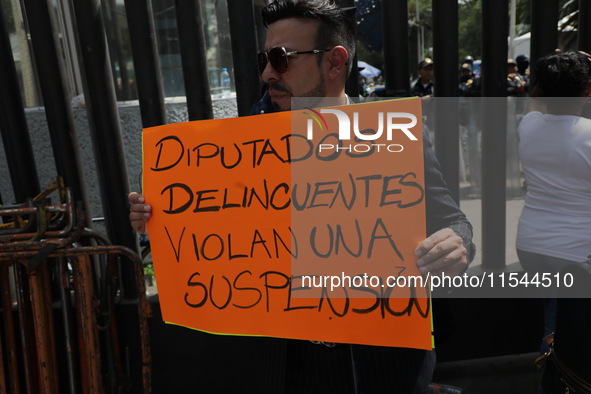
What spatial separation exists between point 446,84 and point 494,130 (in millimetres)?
381

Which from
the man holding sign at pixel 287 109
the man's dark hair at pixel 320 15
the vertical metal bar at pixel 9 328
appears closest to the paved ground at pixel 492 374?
the man holding sign at pixel 287 109

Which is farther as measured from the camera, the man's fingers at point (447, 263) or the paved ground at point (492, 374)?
the paved ground at point (492, 374)

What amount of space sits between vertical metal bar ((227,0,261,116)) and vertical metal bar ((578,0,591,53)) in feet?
5.60

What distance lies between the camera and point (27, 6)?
9.14 feet

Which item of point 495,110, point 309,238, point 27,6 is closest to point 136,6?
point 27,6

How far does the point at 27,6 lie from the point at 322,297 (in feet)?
7.04

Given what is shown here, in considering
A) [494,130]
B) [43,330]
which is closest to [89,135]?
[43,330]

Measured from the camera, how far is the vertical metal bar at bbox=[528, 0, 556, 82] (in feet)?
9.63

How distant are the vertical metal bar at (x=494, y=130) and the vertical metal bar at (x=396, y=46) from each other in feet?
1.37

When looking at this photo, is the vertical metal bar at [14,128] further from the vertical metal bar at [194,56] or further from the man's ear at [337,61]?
the man's ear at [337,61]

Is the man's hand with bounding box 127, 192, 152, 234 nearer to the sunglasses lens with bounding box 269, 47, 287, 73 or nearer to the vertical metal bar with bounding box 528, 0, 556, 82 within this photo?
the sunglasses lens with bounding box 269, 47, 287, 73

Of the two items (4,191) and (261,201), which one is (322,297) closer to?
(261,201)

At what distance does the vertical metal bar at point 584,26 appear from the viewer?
295cm

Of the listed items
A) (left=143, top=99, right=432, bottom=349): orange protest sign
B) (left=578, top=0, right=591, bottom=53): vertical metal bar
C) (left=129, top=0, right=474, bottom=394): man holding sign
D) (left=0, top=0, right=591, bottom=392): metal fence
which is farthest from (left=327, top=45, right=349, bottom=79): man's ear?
(left=578, top=0, right=591, bottom=53): vertical metal bar
